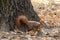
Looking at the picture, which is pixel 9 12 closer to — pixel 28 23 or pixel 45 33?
pixel 28 23

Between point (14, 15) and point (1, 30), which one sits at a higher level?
point (14, 15)

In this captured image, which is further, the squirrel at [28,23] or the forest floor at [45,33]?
the squirrel at [28,23]

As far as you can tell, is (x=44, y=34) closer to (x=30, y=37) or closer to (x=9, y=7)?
(x=30, y=37)

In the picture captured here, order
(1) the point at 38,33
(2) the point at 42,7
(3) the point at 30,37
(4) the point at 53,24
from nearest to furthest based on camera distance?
(3) the point at 30,37 → (1) the point at 38,33 → (4) the point at 53,24 → (2) the point at 42,7

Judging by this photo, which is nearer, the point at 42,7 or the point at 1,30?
the point at 1,30

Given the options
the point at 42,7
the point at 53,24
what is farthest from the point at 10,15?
the point at 42,7

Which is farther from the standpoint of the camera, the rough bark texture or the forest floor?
the rough bark texture

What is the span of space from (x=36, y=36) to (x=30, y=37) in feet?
0.54

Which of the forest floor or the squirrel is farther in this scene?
the squirrel

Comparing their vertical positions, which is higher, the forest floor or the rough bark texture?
the rough bark texture

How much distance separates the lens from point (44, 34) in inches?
161

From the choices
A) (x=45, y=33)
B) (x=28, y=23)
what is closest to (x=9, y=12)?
(x=28, y=23)

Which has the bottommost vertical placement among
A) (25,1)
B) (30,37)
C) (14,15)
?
(30,37)

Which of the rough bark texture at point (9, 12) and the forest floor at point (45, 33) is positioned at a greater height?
the rough bark texture at point (9, 12)
